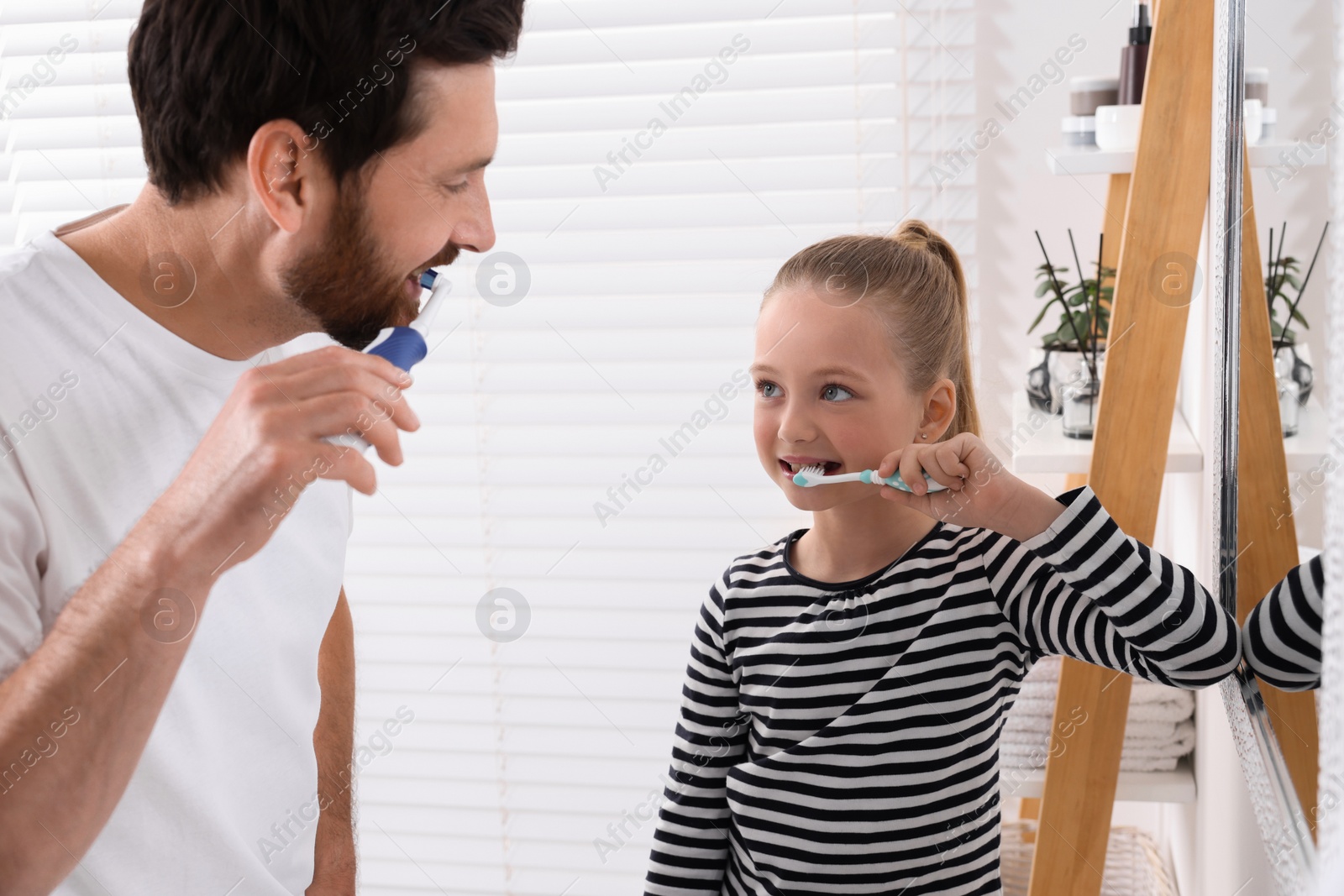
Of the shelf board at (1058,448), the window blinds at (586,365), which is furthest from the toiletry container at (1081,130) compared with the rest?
the shelf board at (1058,448)

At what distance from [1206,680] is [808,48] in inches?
34.6

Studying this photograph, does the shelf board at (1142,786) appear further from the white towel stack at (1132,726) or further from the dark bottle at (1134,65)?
the dark bottle at (1134,65)

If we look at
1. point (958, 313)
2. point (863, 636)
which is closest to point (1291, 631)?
→ point (863, 636)

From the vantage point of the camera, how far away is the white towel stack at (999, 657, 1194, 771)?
1030 mm

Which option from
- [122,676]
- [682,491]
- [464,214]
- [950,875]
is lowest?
[950,875]

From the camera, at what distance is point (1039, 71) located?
1.22 metres

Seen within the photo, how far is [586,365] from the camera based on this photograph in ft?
4.50

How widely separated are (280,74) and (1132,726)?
974 mm

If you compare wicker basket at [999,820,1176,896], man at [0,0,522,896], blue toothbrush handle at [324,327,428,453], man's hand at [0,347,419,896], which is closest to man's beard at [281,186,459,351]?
man at [0,0,522,896]

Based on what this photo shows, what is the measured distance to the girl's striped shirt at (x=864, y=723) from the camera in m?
0.77

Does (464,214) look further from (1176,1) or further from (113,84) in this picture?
(113,84)

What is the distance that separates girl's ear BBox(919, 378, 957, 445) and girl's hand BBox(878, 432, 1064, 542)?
14cm

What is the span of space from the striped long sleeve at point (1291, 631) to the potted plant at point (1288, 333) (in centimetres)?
8

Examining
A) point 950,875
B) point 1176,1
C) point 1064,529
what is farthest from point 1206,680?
point 1176,1
